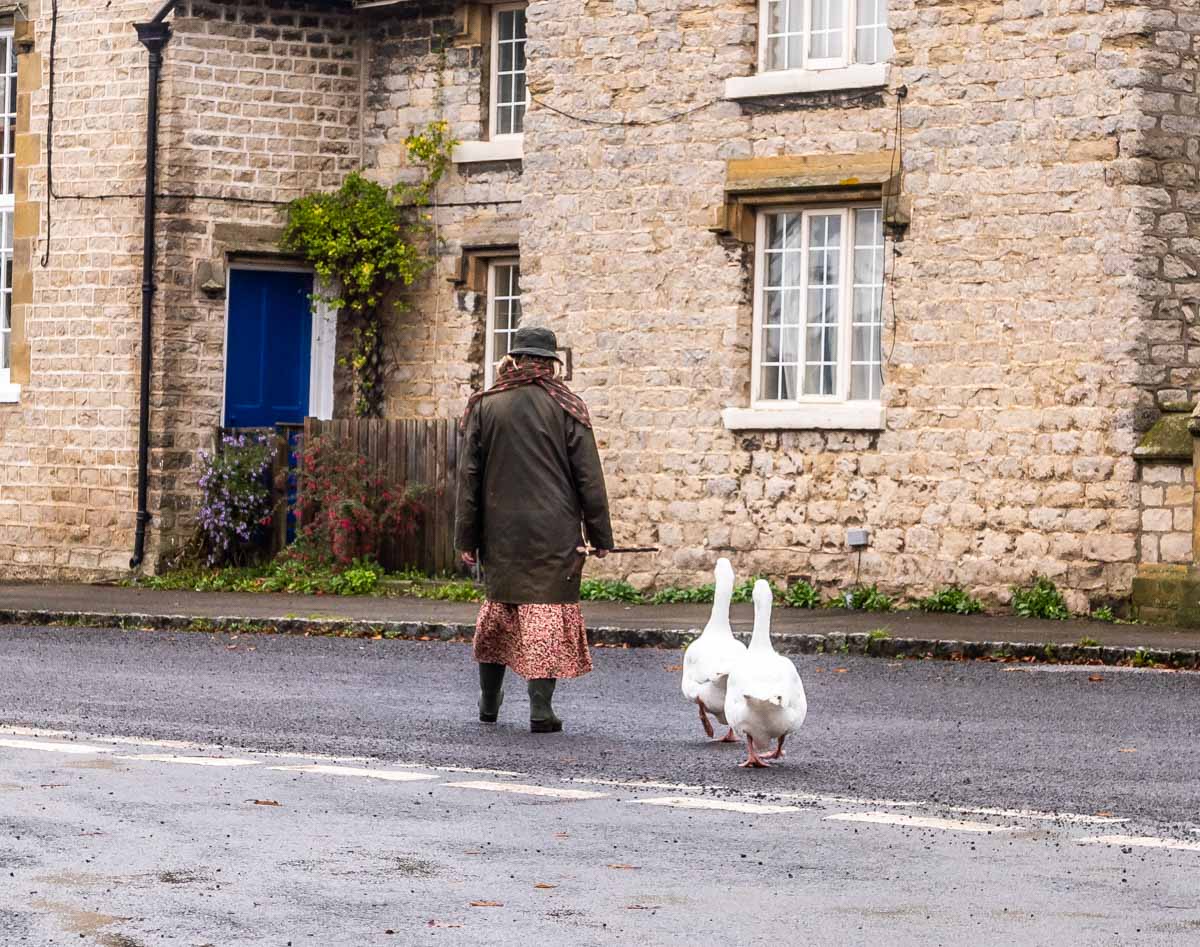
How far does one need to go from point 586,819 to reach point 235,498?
15.6m

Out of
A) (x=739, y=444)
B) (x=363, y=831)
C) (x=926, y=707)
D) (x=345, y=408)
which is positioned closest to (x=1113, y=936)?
(x=363, y=831)

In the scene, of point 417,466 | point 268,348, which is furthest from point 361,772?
point 268,348

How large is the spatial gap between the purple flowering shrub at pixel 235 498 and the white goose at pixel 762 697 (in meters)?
14.1

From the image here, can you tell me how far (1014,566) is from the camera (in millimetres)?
18984

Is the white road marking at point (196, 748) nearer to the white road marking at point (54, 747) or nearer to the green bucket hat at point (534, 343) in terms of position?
the white road marking at point (54, 747)

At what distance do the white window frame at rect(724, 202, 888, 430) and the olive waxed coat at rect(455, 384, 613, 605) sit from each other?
7.99 metres

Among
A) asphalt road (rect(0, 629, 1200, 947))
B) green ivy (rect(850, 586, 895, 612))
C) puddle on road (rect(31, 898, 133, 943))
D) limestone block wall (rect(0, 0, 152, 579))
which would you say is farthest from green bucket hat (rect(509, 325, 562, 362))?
limestone block wall (rect(0, 0, 152, 579))

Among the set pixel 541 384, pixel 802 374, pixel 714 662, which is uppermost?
pixel 802 374

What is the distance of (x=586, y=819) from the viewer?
851 cm

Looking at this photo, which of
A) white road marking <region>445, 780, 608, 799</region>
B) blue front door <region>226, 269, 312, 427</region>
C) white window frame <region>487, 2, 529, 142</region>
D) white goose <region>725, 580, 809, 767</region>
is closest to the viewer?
white road marking <region>445, 780, 608, 799</region>

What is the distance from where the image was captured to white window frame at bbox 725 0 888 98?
19766 mm

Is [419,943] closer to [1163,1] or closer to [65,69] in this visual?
[1163,1]

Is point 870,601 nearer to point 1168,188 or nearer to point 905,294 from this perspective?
point 905,294

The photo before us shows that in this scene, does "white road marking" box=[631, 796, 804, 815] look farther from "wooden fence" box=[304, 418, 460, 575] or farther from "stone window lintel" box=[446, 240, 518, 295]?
"stone window lintel" box=[446, 240, 518, 295]
